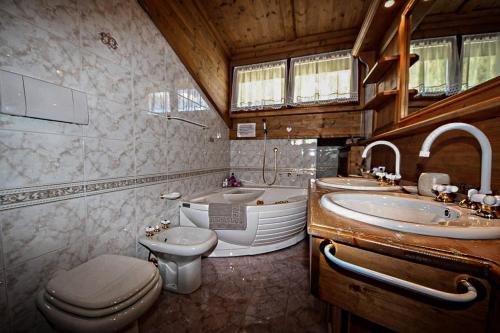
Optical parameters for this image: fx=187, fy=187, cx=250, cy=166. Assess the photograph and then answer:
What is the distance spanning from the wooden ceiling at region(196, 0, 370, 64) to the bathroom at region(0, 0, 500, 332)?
22 mm

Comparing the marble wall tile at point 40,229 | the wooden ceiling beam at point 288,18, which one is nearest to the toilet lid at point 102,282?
the marble wall tile at point 40,229

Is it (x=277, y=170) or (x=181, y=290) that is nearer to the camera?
(x=181, y=290)

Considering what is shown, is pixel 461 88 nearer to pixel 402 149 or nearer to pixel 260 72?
pixel 402 149

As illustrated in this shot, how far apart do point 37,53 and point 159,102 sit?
0.81m

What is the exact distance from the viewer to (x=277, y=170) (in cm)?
305

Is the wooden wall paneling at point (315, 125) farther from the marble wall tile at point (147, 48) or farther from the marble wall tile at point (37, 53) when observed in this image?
the marble wall tile at point (37, 53)

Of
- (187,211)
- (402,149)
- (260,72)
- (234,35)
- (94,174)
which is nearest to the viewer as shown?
(94,174)

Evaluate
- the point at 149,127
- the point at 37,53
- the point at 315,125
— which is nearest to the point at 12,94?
the point at 37,53

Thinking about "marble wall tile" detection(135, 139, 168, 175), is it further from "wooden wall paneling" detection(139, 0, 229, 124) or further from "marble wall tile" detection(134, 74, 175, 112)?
"wooden wall paneling" detection(139, 0, 229, 124)

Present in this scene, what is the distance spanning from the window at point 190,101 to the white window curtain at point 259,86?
0.75 metres

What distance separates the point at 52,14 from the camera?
40.3 inches

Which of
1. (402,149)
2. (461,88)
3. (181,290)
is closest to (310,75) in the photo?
(402,149)

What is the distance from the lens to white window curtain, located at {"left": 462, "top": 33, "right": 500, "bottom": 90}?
A: 2.36ft

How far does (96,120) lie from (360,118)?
9.70 ft
